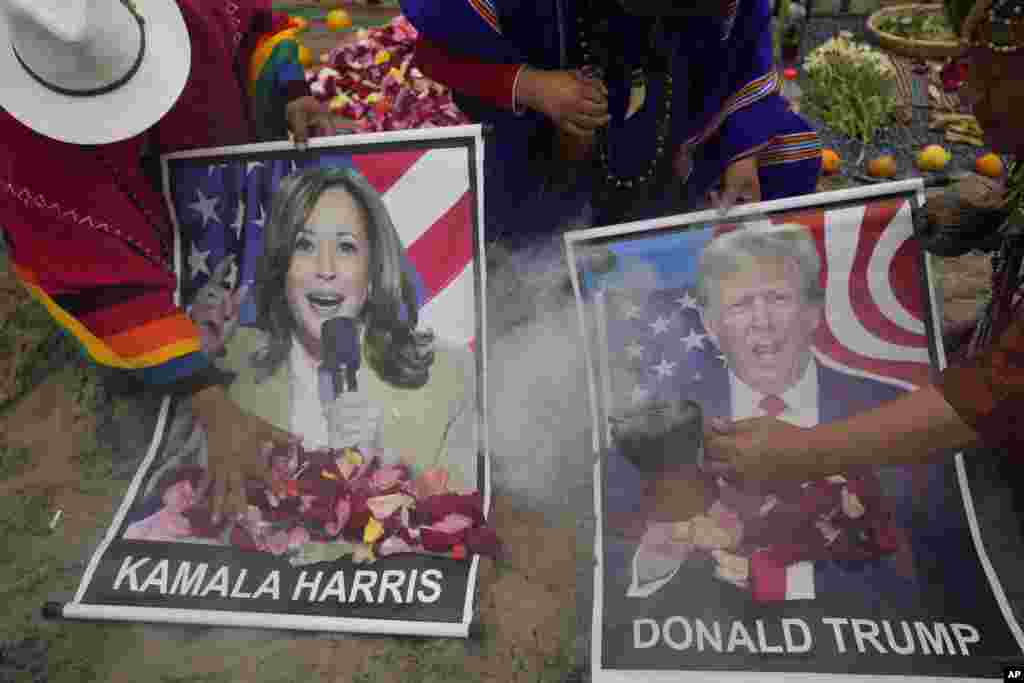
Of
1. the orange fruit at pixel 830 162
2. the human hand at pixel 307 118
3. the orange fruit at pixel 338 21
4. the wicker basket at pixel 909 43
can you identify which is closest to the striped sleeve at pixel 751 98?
the human hand at pixel 307 118

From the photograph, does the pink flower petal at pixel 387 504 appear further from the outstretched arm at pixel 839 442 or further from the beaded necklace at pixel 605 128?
the beaded necklace at pixel 605 128

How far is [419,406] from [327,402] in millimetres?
239

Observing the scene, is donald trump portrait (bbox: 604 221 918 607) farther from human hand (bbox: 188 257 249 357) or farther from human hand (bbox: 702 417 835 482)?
human hand (bbox: 188 257 249 357)

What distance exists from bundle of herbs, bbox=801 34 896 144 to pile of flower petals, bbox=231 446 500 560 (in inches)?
120

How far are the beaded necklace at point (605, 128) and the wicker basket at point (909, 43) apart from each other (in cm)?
305

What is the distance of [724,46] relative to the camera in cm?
212

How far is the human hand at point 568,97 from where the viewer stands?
195 centimetres

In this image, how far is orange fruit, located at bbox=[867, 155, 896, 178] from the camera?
148 inches

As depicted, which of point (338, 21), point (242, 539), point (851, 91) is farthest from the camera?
point (338, 21)

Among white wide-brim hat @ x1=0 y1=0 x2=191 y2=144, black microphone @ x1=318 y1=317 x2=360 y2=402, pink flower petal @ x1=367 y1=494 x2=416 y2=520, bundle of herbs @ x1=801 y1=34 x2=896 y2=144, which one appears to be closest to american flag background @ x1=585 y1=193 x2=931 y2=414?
pink flower petal @ x1=367 y1=494 x2=416 y2=520

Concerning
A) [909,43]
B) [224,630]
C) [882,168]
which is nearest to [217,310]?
[224,630]

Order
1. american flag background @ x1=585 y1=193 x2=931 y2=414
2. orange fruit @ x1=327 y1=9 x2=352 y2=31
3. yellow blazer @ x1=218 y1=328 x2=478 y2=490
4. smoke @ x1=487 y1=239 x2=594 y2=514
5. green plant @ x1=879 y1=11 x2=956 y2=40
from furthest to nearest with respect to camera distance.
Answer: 1. orange fruit @ x1=327 y1=9 x2=352 y2=31
2. green plant @ x1=879 y1=11 x2=956 y2=40
3. smoke @ x1=487 y1=239 x2=594 y2=514
4. yellow blazer @ x1=218 y1=328 x2=478 y2=490
5. american flag background @ x1=585 y1=193 x2=931 y2=414

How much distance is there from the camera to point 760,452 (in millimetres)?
1862

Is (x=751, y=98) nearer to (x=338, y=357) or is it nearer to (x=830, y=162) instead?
(x=338, y=357)
